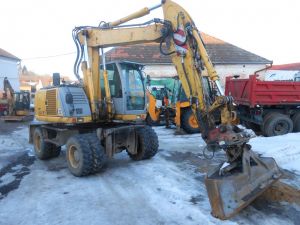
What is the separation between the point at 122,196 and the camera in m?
5.63

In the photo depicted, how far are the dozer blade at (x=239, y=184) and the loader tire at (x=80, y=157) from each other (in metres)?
2.69

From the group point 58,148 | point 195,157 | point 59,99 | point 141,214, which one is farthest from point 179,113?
point 141,214

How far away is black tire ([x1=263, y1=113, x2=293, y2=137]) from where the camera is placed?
10.6 metres

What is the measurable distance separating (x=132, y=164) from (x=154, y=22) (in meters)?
3.16

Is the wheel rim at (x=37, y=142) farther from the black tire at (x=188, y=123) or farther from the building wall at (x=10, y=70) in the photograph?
the building wall at (x=10, y=70)

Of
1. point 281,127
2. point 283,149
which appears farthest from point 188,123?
point 283,149

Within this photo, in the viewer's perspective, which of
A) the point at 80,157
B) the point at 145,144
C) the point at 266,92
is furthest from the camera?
the point at 266,92

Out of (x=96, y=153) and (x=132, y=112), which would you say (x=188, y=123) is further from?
(x=96, y=153)

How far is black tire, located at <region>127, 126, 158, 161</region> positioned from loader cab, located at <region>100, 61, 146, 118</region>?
443mm

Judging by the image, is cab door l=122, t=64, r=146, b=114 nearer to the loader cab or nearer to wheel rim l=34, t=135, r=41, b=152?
the loader cab

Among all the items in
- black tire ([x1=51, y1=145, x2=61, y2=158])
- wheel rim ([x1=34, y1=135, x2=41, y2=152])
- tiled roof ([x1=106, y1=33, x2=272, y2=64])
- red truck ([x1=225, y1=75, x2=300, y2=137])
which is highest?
tiled roof ([x1=106, y1=33, x2=272, y2=64])

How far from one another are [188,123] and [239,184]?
7503mm

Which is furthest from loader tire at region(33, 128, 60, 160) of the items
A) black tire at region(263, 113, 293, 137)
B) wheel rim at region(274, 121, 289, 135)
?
wheel rim at region(274, 121, 289, 135)

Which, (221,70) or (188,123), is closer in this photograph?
(188,123)
